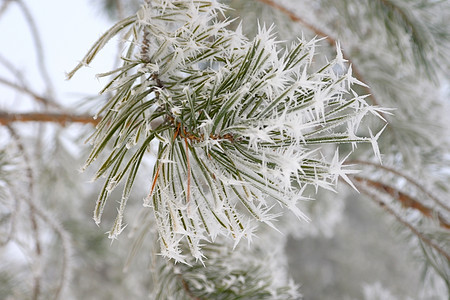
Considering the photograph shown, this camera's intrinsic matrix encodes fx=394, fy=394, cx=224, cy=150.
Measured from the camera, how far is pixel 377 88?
1.09m

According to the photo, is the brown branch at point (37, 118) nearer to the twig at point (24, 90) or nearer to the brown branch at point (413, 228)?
the twig at point (24, 90)

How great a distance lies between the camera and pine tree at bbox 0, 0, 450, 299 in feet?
1.16

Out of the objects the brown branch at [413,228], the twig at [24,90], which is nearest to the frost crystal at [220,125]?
the brown branch at [413,228]

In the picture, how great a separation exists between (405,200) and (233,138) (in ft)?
2.10

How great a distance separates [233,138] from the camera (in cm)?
38

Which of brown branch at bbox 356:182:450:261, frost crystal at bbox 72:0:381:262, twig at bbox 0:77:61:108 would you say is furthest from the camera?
twig at bbox 0:77:61:108

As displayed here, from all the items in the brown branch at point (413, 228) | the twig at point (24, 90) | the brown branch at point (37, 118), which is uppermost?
the twig at point (24, 90)

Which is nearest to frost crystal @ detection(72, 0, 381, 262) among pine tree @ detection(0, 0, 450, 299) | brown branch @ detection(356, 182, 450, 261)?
pine tree @ detection(0, 0, 450, 299)

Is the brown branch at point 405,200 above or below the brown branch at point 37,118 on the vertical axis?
below

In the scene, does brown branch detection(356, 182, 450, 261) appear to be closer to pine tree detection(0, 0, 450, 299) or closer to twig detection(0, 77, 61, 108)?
pine tree detection(0, 0, 450, 299)

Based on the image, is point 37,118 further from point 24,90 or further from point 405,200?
point 405,200

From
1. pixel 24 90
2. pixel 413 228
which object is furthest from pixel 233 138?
pixel 24 90

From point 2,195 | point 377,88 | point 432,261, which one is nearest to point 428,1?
point 377,88

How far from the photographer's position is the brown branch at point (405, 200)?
32.6 inches
